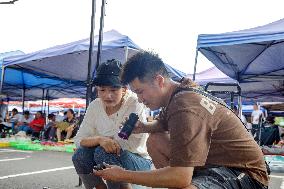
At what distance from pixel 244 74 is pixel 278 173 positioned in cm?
488

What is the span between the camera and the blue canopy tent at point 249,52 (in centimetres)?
673

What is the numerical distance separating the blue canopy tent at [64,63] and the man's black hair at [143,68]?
15.0 ft

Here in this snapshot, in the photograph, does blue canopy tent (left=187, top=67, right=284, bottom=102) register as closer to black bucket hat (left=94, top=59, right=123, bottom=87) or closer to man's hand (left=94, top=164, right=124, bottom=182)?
black bucket hat (left=94, top=59, right=123, bottom=87)

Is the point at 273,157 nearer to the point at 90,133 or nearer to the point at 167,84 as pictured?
the point at 90,133

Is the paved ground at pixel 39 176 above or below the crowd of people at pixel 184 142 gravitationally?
below

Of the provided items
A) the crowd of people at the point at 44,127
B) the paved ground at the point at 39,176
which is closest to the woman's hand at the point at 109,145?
the paved ground at the point at 39,176

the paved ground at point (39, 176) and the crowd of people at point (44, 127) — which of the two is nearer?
the paved ground at point (39, 176)

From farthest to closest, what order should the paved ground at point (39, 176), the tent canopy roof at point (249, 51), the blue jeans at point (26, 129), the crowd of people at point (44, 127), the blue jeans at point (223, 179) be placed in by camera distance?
the blue jeans at point (26, 129)
the crowd of people at point (44, 127)
the tent canopy roof at point (249, 51)
the paved ground at point (39, 176)
the blue jeans at point (223, 179)

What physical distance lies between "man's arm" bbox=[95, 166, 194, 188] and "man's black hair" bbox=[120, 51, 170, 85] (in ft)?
1.57

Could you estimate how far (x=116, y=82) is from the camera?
8.17ft

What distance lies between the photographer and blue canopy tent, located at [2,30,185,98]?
7.80m

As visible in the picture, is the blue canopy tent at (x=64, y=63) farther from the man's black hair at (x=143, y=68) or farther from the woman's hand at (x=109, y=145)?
the man's black hair at (x=143, y=68)

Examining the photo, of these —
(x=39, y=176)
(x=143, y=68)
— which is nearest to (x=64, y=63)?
(x=39, y=176)

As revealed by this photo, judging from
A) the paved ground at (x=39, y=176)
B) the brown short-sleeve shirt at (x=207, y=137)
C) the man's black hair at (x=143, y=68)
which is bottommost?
the paved ground at (x=39, y=176)
